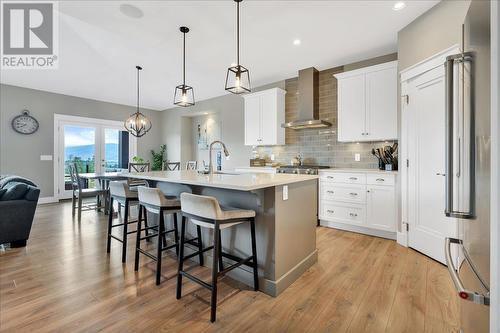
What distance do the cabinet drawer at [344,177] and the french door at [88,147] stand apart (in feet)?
16.9

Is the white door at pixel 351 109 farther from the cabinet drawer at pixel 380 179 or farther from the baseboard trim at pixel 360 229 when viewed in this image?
the baseboard trim at pixel 360 229

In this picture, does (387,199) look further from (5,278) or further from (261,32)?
(5,278)

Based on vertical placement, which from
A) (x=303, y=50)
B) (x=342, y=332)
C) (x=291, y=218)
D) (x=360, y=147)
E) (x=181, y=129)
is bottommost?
(x=342, y=332)

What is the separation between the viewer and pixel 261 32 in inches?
130

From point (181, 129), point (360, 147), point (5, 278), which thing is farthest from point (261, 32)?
point (181, 129)

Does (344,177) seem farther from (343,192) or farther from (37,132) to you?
(37,132)

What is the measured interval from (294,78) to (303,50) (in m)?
1.27

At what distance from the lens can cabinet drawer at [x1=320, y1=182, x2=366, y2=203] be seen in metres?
3.62

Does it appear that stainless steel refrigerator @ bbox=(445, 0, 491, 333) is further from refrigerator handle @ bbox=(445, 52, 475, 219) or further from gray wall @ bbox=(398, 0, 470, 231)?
gray wall @ bbox=(398, 0, 470, 231)

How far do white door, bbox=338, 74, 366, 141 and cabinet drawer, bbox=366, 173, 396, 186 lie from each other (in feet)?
2.30

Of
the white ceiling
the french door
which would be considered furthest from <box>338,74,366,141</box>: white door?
the french door

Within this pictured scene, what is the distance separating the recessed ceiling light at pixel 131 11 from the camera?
2.74 m

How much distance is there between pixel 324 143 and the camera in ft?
15.3

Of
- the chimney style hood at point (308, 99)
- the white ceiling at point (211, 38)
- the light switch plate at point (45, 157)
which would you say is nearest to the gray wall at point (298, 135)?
the chimney style hood at point (308, 99)
